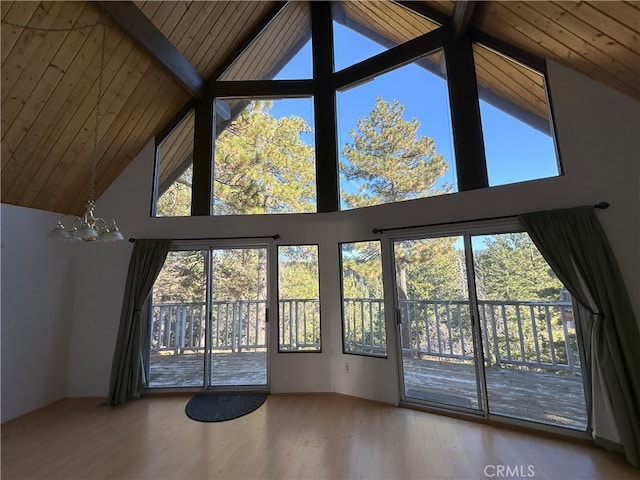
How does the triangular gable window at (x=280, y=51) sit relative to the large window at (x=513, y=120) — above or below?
above

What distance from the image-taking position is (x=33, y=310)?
11.3 ft

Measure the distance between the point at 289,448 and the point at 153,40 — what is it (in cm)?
445

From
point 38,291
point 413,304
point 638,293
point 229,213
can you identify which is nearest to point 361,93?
point 229,213

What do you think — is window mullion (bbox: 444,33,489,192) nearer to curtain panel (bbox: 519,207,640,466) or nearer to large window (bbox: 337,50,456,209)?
large window (bbox: 337,50,456,209)

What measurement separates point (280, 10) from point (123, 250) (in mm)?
4292

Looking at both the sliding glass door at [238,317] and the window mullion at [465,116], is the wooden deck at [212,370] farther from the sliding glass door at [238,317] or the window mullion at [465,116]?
the window mullion at [465,116]

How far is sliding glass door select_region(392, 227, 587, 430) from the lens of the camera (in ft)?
9.53

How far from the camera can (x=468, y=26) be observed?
3.37 metres

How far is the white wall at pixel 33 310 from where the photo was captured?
10.5ft

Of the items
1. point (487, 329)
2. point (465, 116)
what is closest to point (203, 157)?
point (465, 116)

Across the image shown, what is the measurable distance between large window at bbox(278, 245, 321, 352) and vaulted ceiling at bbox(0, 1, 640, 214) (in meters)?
2.65

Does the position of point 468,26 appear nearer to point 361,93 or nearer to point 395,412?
point 361,93

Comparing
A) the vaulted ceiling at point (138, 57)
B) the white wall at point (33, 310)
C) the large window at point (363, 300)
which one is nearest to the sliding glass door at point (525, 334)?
the large window at point (363, 300)

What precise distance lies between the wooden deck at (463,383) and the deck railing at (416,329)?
14 centimetres
